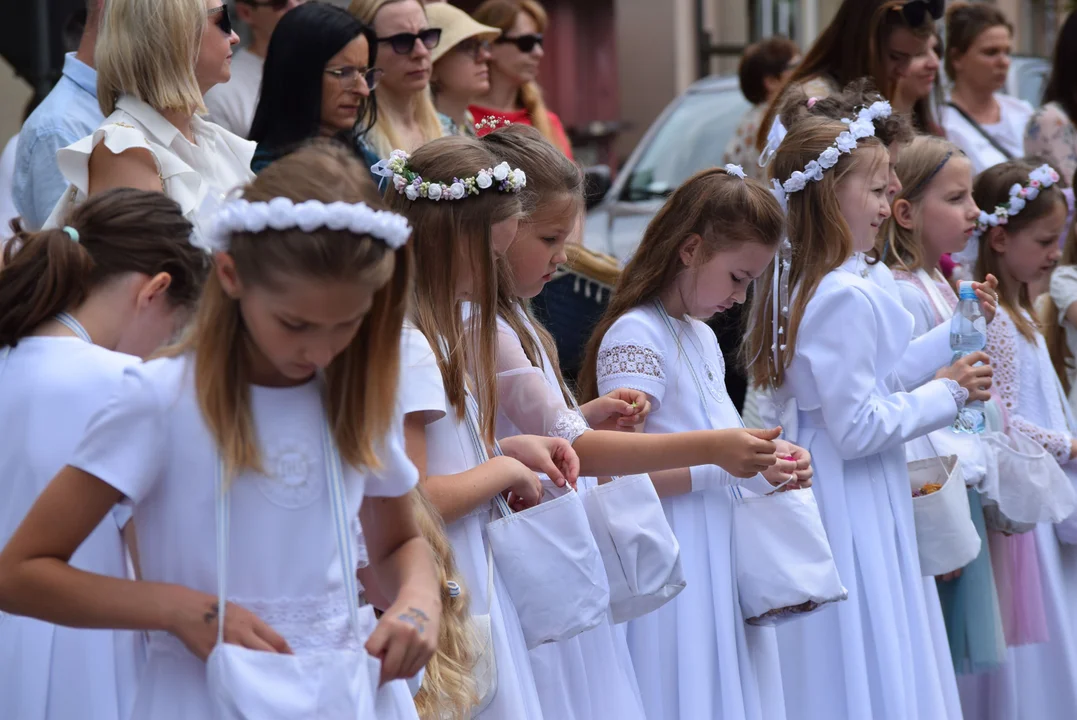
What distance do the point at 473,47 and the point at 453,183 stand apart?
10.6 feet

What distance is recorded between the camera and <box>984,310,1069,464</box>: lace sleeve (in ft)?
16.0

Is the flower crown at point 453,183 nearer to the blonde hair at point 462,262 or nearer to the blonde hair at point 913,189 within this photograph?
the blonde hair at point 462,262

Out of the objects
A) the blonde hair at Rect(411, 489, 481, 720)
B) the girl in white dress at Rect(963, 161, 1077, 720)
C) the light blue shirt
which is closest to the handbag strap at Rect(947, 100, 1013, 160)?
the girl in white dress at Rect(963, 161, 1077, 720)

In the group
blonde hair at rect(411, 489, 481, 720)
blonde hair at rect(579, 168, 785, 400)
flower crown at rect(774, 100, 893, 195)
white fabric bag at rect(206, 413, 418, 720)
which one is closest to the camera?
white fabric bag at rect(206, 413, 418, 720)

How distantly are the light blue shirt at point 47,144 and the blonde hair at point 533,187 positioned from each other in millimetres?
1324

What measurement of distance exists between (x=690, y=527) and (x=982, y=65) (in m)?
4.51

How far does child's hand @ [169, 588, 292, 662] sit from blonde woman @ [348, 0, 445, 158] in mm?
3355

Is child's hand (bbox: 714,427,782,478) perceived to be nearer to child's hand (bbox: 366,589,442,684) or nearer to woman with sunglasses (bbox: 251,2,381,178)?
child's hand (bbox: 366,589,442,684)

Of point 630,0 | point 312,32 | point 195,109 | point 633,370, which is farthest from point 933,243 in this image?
point 630,0

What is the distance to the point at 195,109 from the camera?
403 cm

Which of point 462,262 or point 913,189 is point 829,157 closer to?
point 913,189

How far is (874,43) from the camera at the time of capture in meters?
5.71

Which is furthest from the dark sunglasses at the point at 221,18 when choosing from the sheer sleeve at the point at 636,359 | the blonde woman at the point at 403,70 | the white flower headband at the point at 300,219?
the white flower headband at the point at 300,219

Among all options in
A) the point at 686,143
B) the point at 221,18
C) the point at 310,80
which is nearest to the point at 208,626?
the point at 221,18
